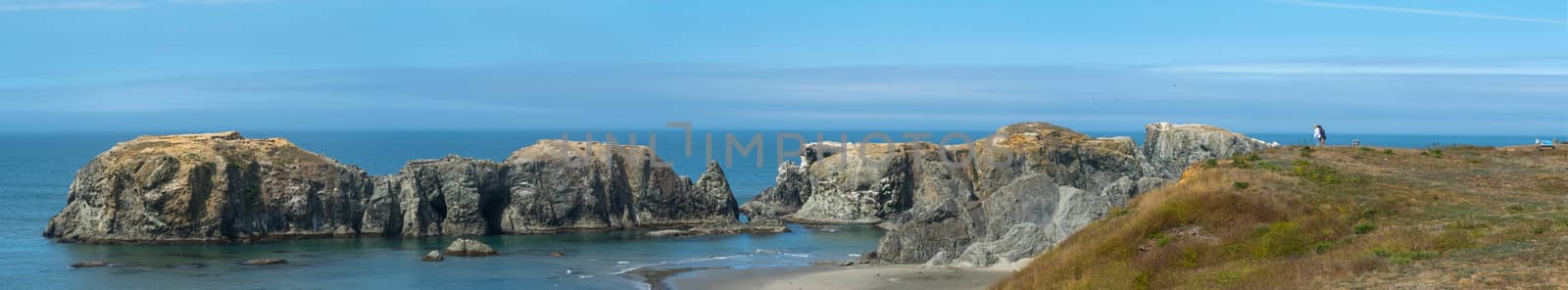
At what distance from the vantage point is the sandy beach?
62750 millimetres

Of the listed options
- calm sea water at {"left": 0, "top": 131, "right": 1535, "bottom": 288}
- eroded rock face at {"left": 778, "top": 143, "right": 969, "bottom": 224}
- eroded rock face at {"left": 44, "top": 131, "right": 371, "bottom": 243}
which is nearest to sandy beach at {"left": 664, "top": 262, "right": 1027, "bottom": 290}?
calm sea water at {"left": 0, "top": 131, "right": 1535, "bottom": 288}

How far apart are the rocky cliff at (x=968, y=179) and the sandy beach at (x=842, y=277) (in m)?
4.48

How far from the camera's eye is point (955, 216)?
73938 millimetres

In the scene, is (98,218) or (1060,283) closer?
(1060,283)

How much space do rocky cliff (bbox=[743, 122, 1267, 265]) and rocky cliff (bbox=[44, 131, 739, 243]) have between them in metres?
9.80

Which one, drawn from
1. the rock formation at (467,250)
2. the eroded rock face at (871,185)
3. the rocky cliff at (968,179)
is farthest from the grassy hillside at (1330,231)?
the eroded rock face at (871,185)

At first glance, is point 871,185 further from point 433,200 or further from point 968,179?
point 433,200

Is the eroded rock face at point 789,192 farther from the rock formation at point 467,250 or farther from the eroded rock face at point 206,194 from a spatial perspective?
the rock formation at point 467,250

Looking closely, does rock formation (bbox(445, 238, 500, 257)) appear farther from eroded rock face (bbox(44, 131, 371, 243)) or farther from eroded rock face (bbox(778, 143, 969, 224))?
eroded rock face (bbox(778, 143, 969, 224))

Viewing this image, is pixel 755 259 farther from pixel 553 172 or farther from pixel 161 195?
pixel 161 195

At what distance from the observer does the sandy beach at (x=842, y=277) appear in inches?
2470

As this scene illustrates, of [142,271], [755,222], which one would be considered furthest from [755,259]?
[142,271]

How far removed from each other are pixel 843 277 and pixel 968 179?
57.3 m

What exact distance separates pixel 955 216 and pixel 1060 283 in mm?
28883
